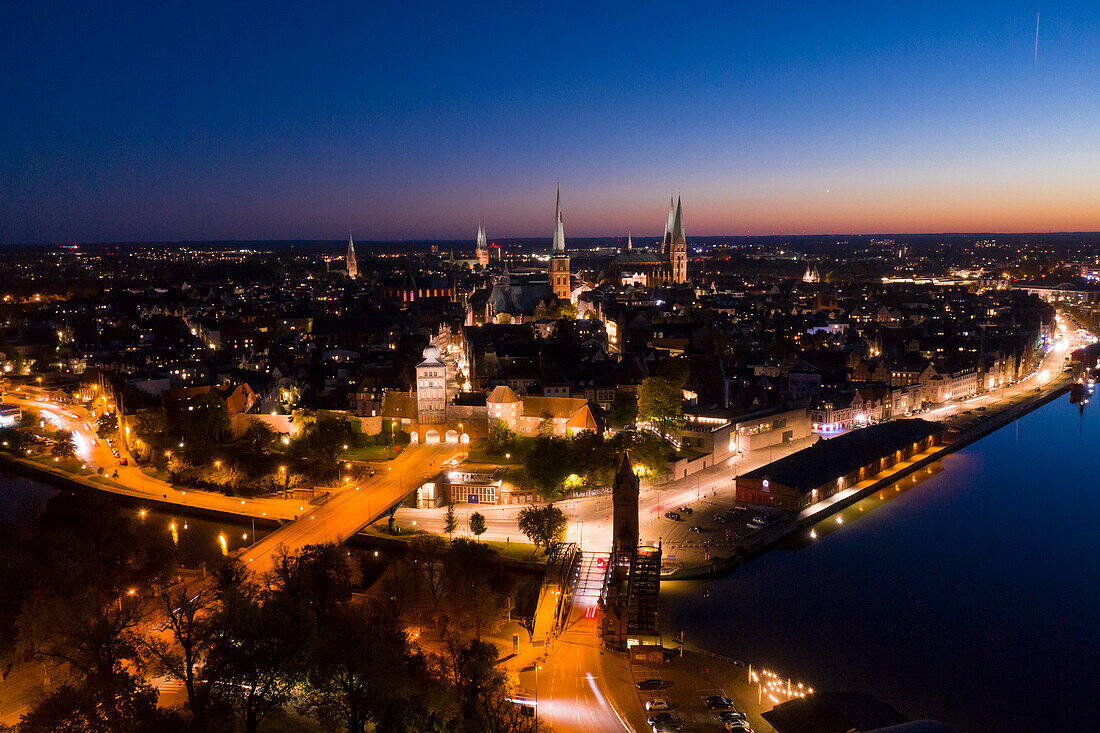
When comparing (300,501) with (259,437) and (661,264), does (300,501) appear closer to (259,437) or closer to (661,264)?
(259,437)

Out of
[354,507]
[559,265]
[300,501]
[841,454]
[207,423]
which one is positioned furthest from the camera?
[559,265]

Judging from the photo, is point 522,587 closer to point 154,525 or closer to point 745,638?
point 745,638

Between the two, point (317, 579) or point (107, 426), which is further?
point (107, 426)

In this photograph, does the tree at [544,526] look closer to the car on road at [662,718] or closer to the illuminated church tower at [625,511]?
the illuminated church tower at [625,511]

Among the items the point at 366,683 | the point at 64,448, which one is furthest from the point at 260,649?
the point at 64,448

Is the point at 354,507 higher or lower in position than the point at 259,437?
lower

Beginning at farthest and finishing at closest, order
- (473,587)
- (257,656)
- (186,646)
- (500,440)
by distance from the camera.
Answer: (500,440) < (473,587) < (186,646) < (257,656)

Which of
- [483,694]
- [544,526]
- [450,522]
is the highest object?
[544,526]

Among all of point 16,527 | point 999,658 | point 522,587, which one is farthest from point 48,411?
point 999,658
